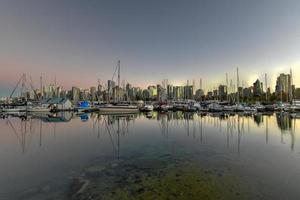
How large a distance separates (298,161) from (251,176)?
5270 millimetres

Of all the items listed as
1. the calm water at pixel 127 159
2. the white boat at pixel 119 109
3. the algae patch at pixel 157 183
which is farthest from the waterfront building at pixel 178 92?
the algae patch at pixel 157 183

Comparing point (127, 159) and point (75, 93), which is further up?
point (75, 93)

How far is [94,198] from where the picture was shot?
721 centimetres

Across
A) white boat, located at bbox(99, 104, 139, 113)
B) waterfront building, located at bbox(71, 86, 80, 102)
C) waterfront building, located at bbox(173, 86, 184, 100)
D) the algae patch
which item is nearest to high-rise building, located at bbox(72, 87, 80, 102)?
waterfront building, located at bbox(71, 86, 80, 102)

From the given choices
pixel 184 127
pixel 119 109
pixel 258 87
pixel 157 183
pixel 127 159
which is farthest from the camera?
pixel 258 87

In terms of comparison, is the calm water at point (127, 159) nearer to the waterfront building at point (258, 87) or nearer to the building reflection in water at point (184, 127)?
the building reflection in water at point (184, 127)

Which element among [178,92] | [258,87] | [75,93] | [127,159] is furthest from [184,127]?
[75,93]

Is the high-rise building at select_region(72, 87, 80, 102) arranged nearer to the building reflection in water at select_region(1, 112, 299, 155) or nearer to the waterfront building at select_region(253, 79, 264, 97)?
the building reflection in water at select_region(1, 112, 299, 155)

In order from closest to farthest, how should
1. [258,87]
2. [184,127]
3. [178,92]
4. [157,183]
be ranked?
[157,183]
[184,127]
[258,87]
[178,92]

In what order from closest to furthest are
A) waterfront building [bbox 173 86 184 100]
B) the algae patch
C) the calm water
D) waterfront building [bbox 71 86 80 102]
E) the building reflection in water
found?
the algae patch
the calm water
the building reflection in water
waterfront building [bbox 173 86 184 100]
waterfront building [bbox 71 86 80 102]

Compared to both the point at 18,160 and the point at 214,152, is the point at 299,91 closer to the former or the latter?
the point at 214,152

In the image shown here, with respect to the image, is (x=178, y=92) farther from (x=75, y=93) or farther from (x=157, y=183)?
(x=157, y=183)

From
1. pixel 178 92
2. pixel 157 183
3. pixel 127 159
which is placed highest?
pixel 178 92

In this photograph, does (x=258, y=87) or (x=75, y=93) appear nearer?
(x=258, y=87)
